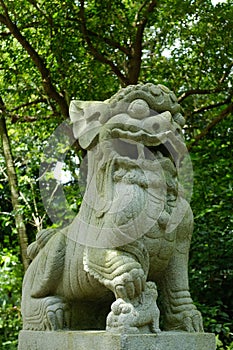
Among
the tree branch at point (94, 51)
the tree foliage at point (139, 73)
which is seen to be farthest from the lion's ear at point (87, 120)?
the tree branch at point (94, 51)

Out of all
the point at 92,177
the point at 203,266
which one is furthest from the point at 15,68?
the point at 92,177

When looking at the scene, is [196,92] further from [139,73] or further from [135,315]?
[135,315]

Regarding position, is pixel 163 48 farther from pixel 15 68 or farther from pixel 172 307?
pixel 172 307

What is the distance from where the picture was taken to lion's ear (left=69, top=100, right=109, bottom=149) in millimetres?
3629

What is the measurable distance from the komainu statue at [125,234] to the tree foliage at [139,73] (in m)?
3.50

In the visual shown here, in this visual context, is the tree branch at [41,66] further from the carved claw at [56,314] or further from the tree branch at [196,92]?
the carved claw at [56,314]

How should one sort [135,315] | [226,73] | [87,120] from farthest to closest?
[226,73] < [87,120] < [135,315]

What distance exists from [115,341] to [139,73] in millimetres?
5702

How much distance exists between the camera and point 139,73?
820 cm

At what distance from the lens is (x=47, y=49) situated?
27.4 ft

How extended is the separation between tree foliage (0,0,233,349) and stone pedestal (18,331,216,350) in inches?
145

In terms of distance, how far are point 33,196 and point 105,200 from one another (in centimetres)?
557

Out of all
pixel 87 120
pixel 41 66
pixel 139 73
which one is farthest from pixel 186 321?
pixel 139 73

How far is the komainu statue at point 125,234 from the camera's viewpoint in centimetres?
322
